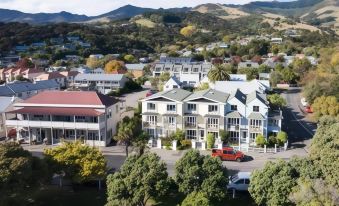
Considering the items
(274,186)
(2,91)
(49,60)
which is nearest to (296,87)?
(2,91)

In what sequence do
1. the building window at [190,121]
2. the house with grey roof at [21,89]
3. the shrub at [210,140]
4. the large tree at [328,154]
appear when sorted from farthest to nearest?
1. the house with grey roof at [21,89]
2. the building window at [190,121]
3. the shrub at [210,140]
4. the large tree at [328,154]

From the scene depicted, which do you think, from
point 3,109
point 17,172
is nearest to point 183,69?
point 3,109

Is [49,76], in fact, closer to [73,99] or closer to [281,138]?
[73,99]

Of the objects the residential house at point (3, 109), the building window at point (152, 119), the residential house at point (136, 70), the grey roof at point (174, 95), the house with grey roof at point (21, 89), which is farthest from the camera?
the residential house at point (136, 70)

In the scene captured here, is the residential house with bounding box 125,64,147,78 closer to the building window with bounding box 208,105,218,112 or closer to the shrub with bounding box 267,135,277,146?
the building window with bounding box 208,105,218,112

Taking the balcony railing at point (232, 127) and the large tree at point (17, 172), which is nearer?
the large tree at point (17, 172)

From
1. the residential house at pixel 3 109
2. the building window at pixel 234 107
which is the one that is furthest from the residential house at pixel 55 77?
the building window at pixel 234 107

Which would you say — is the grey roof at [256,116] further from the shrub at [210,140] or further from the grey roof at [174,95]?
the grey roof at [174,95]

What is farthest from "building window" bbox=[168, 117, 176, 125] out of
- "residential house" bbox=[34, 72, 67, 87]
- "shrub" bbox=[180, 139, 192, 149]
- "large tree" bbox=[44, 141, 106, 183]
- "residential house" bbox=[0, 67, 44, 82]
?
"residential house" bbox=[0, 67, 44, 82]
